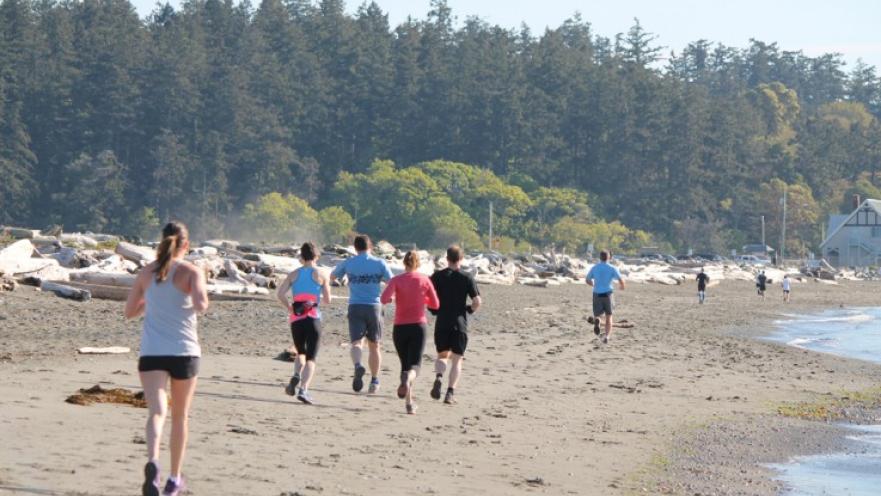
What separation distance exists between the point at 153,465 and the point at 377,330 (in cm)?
615

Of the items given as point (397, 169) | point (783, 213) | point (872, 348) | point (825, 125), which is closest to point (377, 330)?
point (872, 348)

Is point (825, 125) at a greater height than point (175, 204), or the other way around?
point (825, 125)

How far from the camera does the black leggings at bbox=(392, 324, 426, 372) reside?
12422 mm

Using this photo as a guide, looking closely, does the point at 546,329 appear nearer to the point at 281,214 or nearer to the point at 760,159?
the point at 281,214

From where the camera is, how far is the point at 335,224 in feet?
265

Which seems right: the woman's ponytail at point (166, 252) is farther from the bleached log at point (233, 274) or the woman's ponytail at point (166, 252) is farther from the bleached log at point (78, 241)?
the bleached log at point (78, 241)

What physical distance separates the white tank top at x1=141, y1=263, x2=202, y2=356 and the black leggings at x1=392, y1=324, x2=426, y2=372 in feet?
16.0

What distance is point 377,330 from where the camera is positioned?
13258mm

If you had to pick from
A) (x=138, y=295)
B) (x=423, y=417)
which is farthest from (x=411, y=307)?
(x=138, y=295)

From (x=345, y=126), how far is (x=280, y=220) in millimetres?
16051

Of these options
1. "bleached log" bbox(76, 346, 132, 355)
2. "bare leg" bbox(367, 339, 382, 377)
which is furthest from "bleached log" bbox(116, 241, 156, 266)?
"bare leg" bbox(367, 339, 382, 377)

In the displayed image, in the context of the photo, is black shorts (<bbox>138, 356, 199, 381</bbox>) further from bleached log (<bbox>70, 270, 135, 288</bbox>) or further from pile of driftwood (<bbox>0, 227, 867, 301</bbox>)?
bleached log (<bbox>70, 270, 135, 288</bbox>)

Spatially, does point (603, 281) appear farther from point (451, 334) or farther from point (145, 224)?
point (145, 224)

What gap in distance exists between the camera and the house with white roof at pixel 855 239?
10169 centimetres
